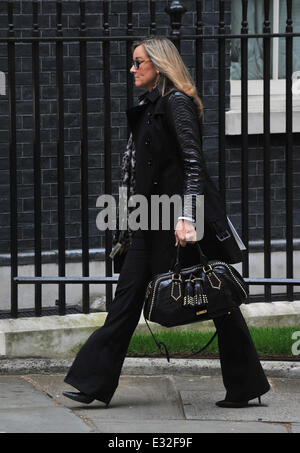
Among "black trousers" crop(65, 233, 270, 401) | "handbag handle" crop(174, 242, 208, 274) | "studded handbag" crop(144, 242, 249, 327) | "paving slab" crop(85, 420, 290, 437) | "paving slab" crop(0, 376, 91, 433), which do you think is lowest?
"paving slab" crop(85, 420, 290, 437)

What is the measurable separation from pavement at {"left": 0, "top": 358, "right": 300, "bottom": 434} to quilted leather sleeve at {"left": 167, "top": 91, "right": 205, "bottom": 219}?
42.5 inches

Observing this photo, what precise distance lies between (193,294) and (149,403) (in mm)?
888

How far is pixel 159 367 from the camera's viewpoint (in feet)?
23.8

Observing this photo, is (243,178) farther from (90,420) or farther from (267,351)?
(90,420)

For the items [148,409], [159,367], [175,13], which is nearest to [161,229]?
[148,409]

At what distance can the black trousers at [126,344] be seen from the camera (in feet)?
A: 20.7

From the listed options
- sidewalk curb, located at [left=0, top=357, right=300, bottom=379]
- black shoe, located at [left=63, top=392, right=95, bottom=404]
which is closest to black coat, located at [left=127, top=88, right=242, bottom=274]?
black shoe, located at [left=63, top=392, right=95, bottom=404]

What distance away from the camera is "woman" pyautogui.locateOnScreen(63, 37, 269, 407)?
6.09 meters

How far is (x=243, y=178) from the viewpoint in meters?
7.71

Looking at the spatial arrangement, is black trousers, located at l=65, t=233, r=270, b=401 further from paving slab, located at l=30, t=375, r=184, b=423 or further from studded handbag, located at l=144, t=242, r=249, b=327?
studded handbag, located at l=144, t=242, r=249, b=327

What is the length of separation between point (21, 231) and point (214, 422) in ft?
11.6

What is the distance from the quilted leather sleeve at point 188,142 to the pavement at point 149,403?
108cm

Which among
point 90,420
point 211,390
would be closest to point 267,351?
point 211,390

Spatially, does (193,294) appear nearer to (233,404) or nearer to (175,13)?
(233,404)
